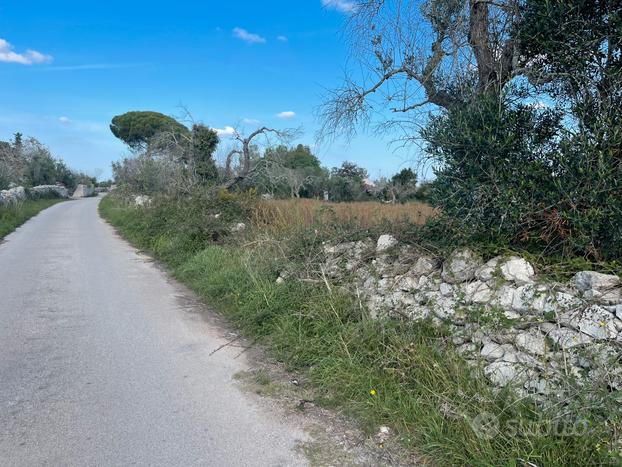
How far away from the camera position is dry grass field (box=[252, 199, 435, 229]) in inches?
268

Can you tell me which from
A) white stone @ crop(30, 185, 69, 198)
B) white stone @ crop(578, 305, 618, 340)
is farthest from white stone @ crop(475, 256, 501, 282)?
white stone @ crop(30, 185, 69, 198)

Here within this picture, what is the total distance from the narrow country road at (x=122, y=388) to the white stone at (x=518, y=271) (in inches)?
86.7

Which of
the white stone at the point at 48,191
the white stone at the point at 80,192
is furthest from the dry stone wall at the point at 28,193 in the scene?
the white stone at the point at 80,192

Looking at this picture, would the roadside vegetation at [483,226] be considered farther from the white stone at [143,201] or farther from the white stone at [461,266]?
the white stone at [143,201]

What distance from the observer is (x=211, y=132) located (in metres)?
17.9

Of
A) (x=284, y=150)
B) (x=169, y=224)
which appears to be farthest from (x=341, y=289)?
(x=284, y=150)

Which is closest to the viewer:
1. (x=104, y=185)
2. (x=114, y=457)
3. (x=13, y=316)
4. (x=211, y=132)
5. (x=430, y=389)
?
(x=114, y=457)

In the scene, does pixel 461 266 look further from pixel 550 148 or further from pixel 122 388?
pixel 122 388

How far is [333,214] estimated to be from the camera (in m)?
7.52

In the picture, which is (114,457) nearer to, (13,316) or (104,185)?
(13,316)

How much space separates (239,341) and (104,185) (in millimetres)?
84109

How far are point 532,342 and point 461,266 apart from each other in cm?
108

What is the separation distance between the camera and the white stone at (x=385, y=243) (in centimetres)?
542

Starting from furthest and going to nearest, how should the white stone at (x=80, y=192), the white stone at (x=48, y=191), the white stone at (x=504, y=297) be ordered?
the white stone at (x=80, y=192) < the white stone at (x=48, y=191) < the white stone at (x=504, y=297)
